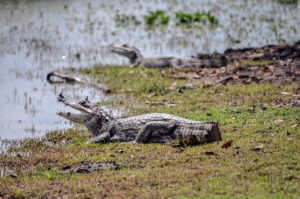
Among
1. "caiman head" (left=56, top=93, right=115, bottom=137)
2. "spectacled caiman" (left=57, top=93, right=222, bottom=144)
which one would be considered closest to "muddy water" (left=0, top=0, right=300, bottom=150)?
"caiman head" (left=56, top=93, right=115, bottom=137)

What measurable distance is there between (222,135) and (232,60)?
26.8ft

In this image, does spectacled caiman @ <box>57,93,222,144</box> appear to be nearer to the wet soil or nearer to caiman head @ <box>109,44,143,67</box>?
the wet soil

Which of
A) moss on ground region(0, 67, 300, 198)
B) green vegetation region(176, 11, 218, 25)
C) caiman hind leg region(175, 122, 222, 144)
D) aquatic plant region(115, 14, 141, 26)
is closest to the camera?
moss on ground region(0, 67, 300, 198)

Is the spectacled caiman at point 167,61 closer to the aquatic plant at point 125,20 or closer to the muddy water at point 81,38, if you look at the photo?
the muddy water at point 81,38

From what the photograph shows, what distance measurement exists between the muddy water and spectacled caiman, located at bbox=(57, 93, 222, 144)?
155 cm

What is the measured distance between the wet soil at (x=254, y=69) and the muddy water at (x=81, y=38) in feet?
6.24

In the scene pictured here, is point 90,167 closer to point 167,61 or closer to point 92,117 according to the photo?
point 92,117

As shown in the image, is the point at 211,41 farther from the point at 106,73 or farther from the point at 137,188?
the point at 137,188

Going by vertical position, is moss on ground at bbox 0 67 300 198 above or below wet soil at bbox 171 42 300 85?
below

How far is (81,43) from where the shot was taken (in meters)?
20.7

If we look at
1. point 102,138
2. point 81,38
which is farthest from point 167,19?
point 102,138

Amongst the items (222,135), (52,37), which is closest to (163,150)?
(222,135)

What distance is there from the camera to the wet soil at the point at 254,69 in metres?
12.5

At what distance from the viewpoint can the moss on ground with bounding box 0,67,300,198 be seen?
209 inches
